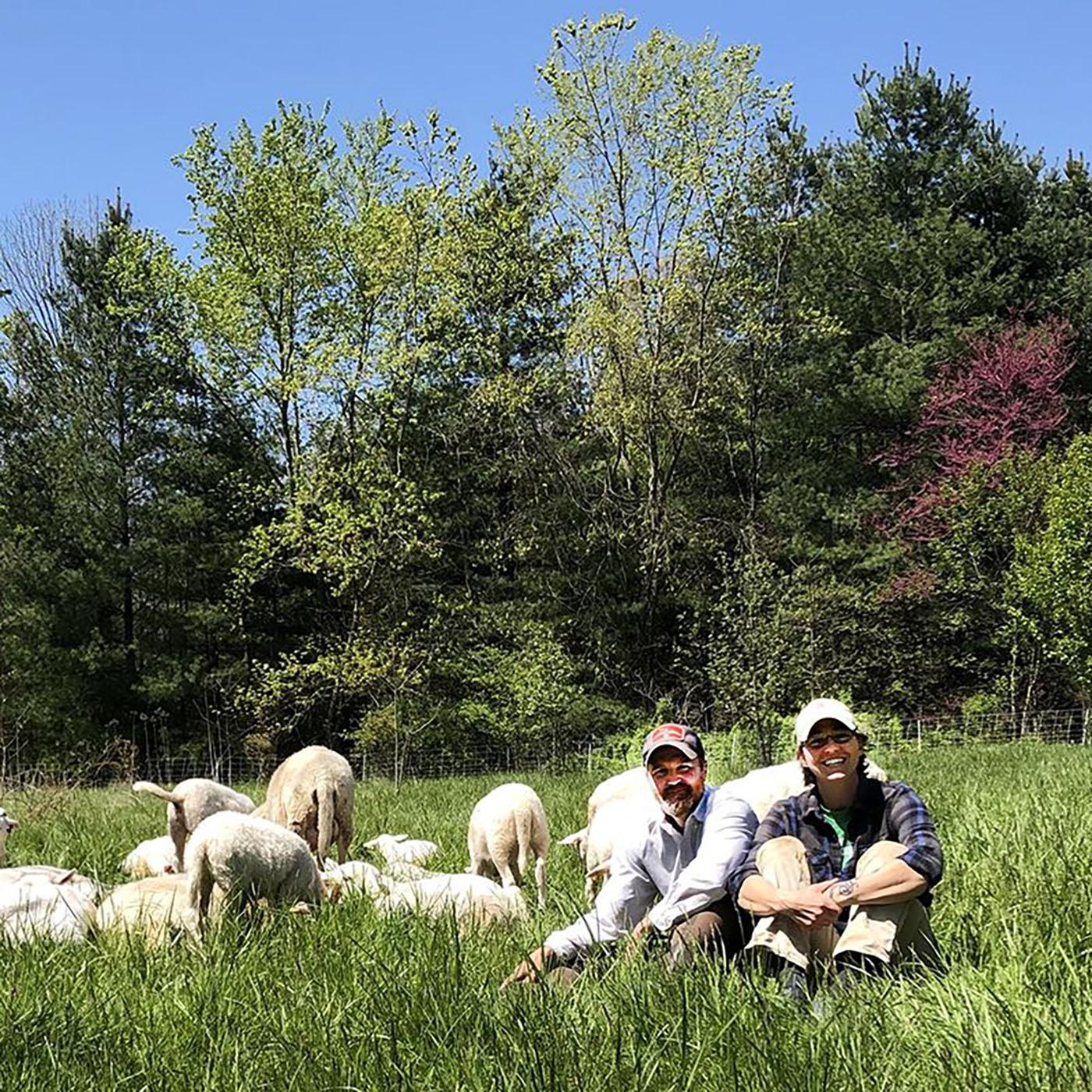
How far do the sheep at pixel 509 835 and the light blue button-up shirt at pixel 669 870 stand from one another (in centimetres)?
355

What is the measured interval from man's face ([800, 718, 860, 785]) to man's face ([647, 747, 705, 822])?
19.3 inches

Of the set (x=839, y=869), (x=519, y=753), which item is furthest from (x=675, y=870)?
(x=519, y=753)

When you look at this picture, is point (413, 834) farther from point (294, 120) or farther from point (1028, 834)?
point (294, 120)

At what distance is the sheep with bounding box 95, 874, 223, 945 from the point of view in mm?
5570

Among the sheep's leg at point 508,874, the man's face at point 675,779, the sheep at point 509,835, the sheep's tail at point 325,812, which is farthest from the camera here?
the sheep's tail at point 325,812

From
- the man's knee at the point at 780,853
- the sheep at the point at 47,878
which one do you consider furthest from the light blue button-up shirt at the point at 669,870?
the sheep at the point at 47,878

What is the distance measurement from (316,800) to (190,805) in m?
1.27

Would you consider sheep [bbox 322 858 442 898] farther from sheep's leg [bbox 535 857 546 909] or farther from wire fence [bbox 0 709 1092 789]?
wire fence [bbox 0 709 1092 789]

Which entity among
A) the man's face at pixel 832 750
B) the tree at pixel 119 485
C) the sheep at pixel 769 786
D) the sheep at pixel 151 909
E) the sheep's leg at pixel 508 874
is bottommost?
the sheep's leg at pixel 508 874

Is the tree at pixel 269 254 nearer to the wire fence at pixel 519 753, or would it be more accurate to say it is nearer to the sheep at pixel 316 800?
the wire fence at pixel 519 753

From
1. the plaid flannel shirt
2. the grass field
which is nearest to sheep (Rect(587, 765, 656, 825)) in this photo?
the grass field

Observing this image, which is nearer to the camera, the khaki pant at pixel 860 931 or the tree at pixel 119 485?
the khaki pant at pixel 860 931

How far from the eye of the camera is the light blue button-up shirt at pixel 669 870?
4.73 metres

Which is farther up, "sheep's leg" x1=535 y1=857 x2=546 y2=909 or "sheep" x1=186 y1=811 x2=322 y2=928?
"sheep" x1=186 y1=811 x2=322 y2=928
